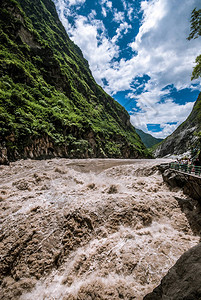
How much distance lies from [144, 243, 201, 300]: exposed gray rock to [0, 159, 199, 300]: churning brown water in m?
1.57

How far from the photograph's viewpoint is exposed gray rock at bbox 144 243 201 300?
2156mm

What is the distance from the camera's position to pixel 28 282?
182 inches

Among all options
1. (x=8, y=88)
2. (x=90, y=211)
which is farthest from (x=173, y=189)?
(x=8, y=88)

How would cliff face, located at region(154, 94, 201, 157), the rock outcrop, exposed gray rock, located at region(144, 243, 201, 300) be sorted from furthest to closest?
cliff face, located at region(154, 94, 201, 157), the rock outcrop, exposed gray rock, located at region(144, 243, 201, 300)

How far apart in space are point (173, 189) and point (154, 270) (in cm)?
650

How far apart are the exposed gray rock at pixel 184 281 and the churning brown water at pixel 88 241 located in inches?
61.7

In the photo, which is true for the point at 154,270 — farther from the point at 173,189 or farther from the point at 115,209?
the point at 173,189

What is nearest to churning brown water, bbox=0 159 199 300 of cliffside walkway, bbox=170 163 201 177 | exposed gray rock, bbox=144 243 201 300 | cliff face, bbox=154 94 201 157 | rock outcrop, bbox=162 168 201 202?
Result: rock outcrop, bbox=162 168 201 202

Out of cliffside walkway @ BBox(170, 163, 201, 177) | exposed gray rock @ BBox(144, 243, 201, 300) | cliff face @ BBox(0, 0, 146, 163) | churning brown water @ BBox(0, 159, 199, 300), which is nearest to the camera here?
exposed gray rock @ BBox(144, 243, 201, 300)

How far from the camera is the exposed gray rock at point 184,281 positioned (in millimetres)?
2156

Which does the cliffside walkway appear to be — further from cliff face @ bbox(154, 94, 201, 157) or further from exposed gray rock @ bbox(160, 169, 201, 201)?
cliff face @ bbox(154, 94, 201, 157)

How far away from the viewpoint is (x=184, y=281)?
2572mm

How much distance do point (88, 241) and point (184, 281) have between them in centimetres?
461

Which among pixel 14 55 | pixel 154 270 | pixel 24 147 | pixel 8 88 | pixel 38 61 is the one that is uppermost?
pixel 38 61
